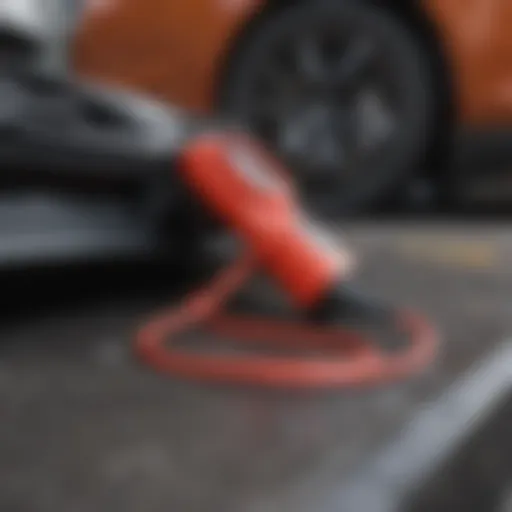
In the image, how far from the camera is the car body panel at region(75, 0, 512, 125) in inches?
71.9

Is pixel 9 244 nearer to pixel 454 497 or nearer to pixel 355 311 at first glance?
pixel 355 311

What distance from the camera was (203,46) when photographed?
1.90 metres

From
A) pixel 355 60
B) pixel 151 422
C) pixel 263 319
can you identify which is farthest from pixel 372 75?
pixel 151 422

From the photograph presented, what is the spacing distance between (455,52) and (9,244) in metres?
1.10

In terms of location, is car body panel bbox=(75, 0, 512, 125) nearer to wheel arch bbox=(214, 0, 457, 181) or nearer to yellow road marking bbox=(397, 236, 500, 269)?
wheel arch bbox=(214, 0, 457, 181)

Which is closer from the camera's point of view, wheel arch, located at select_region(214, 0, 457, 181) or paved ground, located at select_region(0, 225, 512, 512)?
paved ground, located at select_region(0, 225, 512, 512)

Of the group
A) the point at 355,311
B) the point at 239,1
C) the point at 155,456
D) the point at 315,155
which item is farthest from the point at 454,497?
the point at 239,1

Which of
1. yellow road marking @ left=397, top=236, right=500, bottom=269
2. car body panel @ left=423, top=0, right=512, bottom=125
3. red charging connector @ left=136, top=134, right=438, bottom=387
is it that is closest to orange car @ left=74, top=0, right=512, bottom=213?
car body panel @ left=423, top=0, right=512, bottom=125

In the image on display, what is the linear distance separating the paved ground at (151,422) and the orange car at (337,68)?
83cm

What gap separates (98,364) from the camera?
2.70ft

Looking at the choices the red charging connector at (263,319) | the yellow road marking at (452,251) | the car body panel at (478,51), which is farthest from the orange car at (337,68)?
the red charging connector at (263,319)

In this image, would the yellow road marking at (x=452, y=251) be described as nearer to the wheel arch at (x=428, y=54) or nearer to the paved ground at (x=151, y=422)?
the paved ground at (x=151, y=422)

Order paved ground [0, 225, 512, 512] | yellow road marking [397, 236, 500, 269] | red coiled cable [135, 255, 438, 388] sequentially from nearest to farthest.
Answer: paved ground [0, 225, 512, 512] → red coiled cable [135, 255, 438, 388] → yellow road marking [397, 236, 500, 269]

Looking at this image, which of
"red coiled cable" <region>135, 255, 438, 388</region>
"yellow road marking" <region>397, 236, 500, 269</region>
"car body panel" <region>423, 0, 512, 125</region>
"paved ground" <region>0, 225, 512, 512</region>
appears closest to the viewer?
"paved ground" <region>0, 225, 512, 512</region>
